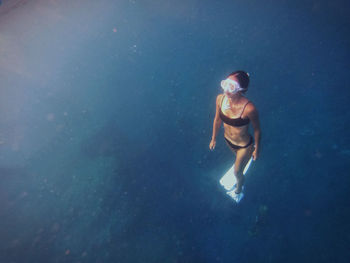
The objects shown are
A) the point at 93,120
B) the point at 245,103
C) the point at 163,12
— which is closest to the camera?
the point at 245,103

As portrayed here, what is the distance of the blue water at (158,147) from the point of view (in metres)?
4.23

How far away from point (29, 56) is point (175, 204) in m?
A: 9.91

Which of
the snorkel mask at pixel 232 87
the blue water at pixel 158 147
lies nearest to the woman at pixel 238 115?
the snorkel mask at pixel 232 87

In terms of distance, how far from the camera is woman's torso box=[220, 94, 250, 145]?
2.37m

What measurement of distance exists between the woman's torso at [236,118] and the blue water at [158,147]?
2419 mm

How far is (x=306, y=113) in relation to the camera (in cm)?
568

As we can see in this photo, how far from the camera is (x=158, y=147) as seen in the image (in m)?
5.77

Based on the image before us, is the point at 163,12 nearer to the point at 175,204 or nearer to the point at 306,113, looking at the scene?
the point at 306,113

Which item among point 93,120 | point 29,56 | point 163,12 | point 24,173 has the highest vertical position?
point 163,12

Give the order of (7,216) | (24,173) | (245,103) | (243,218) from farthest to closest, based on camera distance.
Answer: (24,173), (7,216), (243,218), (245,103)

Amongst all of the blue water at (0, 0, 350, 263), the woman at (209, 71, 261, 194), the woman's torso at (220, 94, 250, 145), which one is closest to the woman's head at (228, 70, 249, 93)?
the woman at (209, 71, 261, 194)

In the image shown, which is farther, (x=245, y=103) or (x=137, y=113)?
(x=137, y=113)

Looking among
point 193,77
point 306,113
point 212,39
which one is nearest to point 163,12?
point 212,39

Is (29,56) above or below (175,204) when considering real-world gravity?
above
